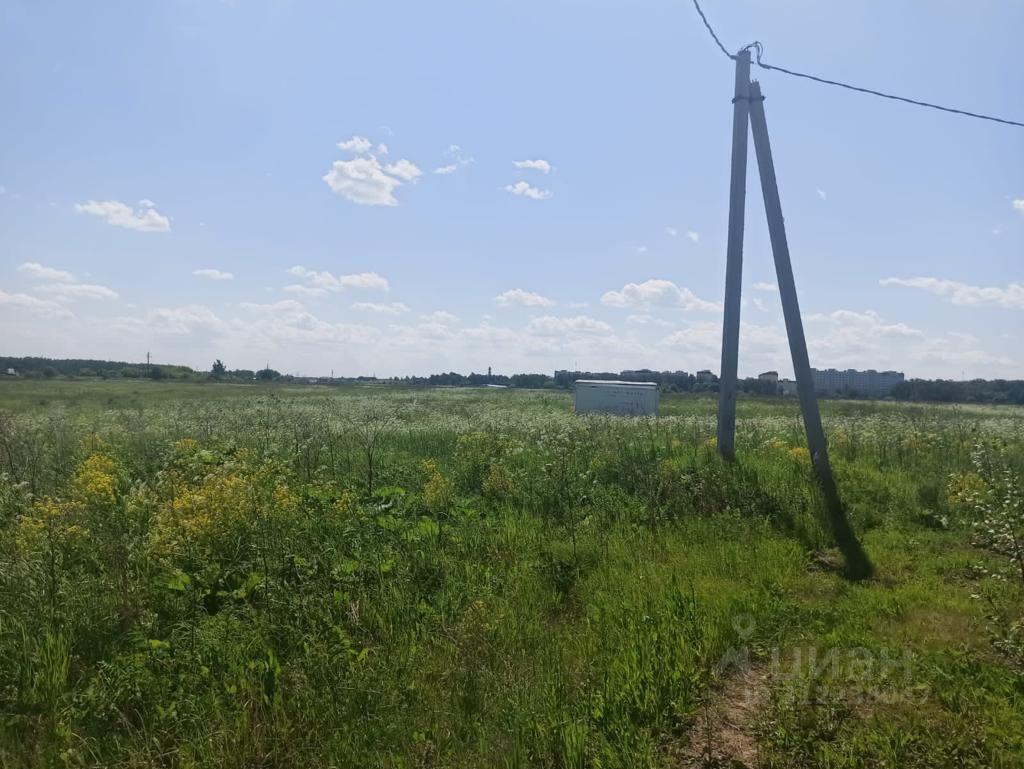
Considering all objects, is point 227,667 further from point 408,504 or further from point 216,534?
point 408,504

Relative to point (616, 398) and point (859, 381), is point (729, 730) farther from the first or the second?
point (859, 381)

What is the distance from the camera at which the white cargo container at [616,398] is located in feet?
84.2

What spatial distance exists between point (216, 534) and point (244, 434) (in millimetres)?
7317

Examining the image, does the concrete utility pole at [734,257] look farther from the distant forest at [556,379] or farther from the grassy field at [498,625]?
the distant forest at [556,379]

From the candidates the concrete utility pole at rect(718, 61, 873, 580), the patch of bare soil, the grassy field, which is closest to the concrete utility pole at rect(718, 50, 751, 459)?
the concrete utility pole at rect(718, 61, 873, 580)

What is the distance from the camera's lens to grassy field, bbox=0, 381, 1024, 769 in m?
3.07

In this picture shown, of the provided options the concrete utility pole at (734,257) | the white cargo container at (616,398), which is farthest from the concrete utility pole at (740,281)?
the white cargo container at (616,398)

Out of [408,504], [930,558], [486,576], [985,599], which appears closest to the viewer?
[985,599]

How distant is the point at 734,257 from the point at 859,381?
7453 cm

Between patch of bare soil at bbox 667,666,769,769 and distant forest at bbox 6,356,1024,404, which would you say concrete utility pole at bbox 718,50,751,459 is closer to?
patch of bare soil at bbox 667,666,769,769

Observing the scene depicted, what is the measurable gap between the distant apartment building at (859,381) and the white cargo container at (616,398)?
155 feet

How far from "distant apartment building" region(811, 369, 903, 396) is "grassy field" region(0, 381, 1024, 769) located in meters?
66.3

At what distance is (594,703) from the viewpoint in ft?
10.8

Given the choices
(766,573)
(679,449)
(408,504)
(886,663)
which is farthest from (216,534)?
(679,449)
